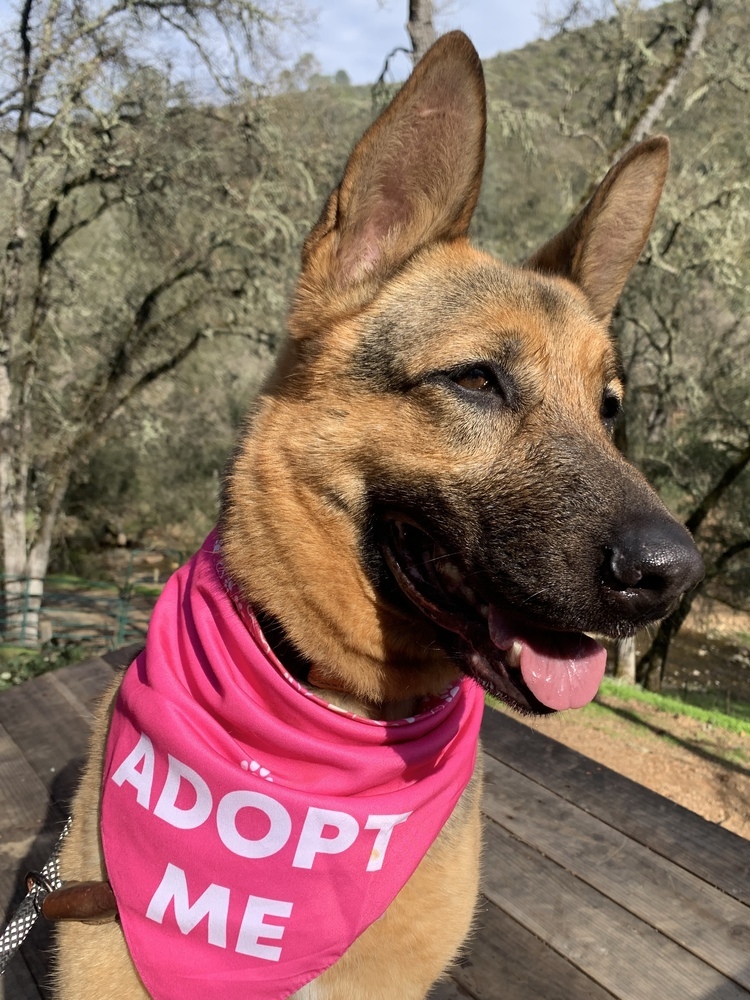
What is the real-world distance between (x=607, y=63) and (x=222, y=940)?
47.8 ft

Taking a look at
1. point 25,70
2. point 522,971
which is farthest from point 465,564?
point 25,70

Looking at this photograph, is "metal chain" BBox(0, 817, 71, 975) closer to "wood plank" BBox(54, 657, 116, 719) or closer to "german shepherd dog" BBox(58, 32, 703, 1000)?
"german shepherd dog" BBox(58, 32, 703, 1000)

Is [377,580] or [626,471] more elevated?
[626,471]

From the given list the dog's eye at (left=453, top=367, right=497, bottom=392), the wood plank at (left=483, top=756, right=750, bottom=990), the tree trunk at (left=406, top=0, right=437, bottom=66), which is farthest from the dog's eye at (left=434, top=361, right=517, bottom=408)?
the tree trunk at (left=406, top=0, right=437, bottom=66)

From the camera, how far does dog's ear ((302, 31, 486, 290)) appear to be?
2.04 metres

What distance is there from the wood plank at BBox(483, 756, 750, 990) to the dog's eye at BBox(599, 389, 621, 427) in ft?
6.09

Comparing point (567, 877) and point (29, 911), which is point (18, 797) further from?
point (567, 877)

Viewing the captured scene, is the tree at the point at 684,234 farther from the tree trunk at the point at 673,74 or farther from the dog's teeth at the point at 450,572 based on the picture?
the dog's teeth at the point at 450,572

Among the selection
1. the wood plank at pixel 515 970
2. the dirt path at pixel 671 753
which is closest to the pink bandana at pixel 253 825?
the wood plank at pixel 515 970

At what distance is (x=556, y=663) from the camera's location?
73.3 inches

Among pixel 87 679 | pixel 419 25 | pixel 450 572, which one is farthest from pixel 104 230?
pixel 450 572

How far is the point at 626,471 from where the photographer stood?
195 centimetres

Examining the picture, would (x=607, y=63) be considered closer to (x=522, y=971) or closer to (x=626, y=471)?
(x=626, y=471)

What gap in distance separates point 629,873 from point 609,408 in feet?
6.31
